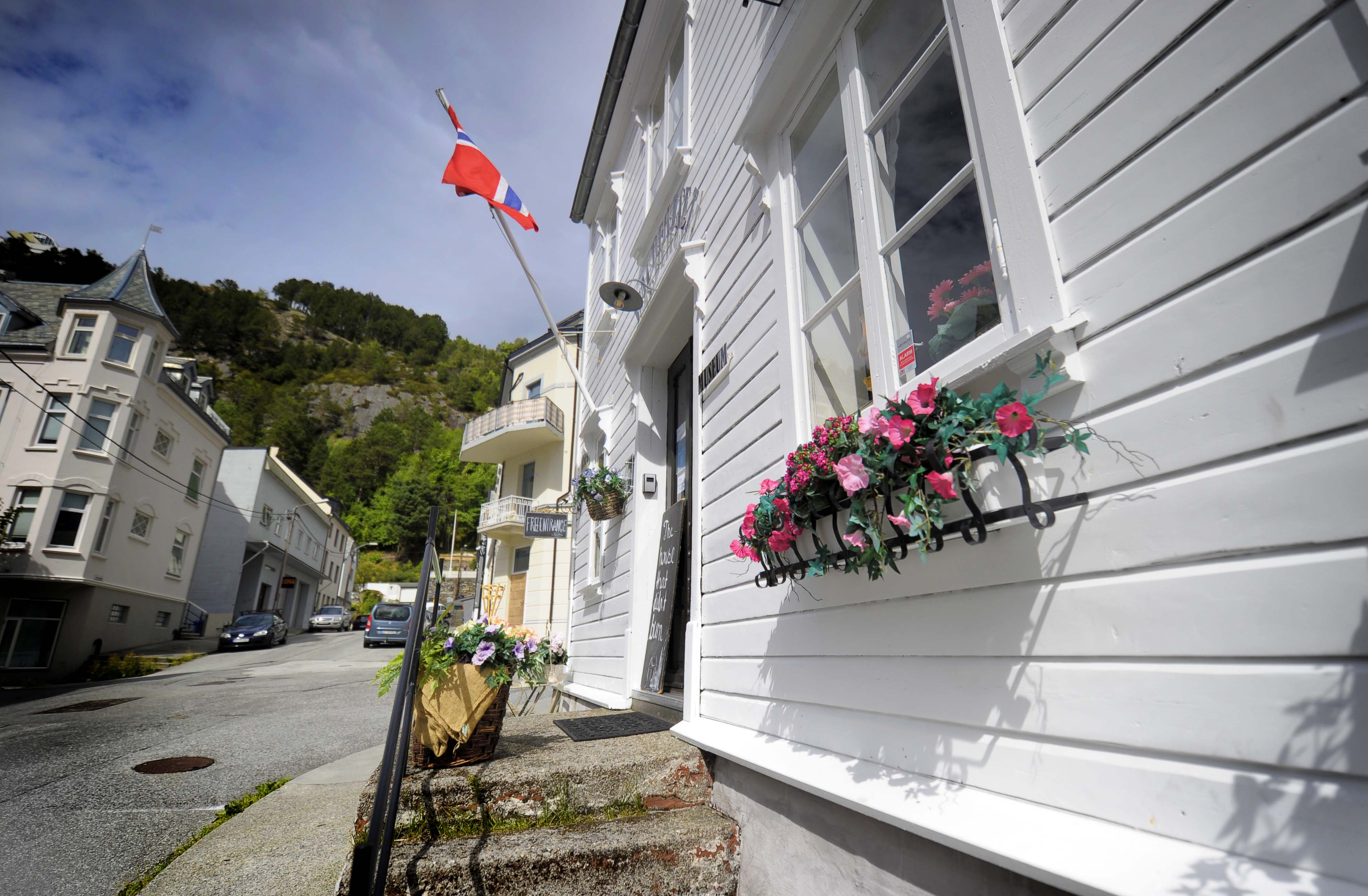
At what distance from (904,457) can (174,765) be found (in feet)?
21.1

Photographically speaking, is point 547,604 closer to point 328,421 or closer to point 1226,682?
point 1226,682

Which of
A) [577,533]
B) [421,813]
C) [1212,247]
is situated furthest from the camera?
[577,533]

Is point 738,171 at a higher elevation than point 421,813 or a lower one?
higher

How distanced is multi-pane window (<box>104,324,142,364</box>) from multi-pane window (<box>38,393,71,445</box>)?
1.69 metres

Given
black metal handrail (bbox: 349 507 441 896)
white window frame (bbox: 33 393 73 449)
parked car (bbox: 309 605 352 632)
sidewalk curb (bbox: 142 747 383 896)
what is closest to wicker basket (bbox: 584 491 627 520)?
sidewalk curb (bbox: 142 747 383 896)

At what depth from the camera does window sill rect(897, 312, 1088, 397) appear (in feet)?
4.64

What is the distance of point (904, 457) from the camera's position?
154 cm

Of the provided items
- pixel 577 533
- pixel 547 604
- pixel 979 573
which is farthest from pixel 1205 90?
pixel 547 604

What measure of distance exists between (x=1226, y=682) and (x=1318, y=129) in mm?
939

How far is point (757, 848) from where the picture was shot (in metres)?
2.43

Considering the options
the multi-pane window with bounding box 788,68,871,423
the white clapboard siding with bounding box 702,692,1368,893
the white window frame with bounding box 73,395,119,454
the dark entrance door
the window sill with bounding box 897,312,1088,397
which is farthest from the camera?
the white window frame with bounding box 73,395,119,454

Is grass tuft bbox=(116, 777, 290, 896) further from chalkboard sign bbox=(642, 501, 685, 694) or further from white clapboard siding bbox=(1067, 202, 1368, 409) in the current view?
white clapboard siding bbox=(1067, 202, 1368, 409)

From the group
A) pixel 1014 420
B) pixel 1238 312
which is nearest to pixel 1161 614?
pixel 1014 420

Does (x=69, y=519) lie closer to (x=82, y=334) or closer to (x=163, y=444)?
(x=163, y=444)
